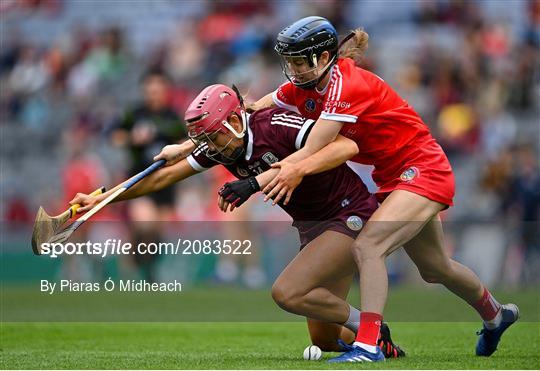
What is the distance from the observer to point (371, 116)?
25.5 ft

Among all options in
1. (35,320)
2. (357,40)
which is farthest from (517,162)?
(357,40)

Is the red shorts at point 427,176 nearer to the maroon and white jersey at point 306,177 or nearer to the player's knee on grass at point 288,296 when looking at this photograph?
the maroon and white jersey at point 306,177

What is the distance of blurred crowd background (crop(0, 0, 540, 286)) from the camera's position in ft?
58.6

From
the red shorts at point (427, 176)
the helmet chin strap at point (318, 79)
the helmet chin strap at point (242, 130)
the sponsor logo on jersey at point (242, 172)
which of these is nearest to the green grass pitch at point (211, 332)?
the red shorts at point (427, 176)

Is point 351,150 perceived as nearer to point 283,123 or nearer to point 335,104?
point 335,104

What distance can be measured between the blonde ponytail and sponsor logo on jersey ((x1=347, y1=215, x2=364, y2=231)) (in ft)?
3.63

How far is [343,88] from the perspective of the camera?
7.51m

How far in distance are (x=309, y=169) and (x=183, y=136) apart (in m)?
7.64

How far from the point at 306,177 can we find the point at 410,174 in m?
0.68

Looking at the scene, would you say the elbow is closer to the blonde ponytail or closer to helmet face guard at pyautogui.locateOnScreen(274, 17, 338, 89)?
helmet face guard at pyautogui.locateOnScreen(274, 17, 338, 89)

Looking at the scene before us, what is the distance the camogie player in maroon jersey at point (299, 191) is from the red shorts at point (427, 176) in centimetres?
36

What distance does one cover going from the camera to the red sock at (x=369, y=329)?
7367mm

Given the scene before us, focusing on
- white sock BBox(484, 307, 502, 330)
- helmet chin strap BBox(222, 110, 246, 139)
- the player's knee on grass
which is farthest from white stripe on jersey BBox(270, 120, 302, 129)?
white sock BBox(484, 307, 502, 330)

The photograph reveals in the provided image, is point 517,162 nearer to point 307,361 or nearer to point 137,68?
point 137,68
